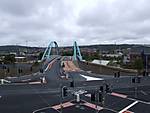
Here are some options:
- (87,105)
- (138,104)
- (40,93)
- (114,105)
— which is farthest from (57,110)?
(40,93)

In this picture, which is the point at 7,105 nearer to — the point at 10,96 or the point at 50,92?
the point at 10,96

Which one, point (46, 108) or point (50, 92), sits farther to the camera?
point (50, 92)

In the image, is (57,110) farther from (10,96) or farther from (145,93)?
(145,93)

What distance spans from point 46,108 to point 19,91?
54.4 feet

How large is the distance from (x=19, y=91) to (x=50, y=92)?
5979 millimetres

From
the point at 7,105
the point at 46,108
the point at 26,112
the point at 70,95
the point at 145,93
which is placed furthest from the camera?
the point at 145,93

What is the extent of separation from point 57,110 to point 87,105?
4753mm

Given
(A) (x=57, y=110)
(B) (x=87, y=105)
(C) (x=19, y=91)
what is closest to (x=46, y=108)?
(A) (x=57, y=110)

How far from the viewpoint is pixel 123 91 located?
5112 cm

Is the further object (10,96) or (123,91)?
(123,91)

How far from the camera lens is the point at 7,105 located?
39.2m

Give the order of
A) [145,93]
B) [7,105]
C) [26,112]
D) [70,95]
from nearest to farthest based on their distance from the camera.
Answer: [26,112] < [7,105] < [70,95] < [145,93]

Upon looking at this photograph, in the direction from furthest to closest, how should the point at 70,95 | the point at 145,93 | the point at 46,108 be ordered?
the point at 145,93 < the point at 70,95 < the point at 46,108

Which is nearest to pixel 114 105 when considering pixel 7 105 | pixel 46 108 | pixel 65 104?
pixel 65 104
